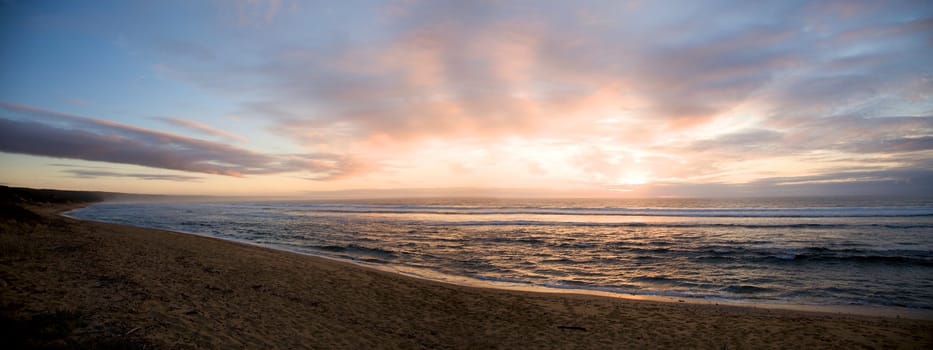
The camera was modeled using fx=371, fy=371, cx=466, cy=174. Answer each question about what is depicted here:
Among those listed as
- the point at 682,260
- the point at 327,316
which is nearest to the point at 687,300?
the point at 682,260

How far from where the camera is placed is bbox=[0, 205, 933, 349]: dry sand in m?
6.40

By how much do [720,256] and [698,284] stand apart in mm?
7097

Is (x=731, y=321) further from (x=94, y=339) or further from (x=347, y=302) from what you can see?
(x=94, y=339)

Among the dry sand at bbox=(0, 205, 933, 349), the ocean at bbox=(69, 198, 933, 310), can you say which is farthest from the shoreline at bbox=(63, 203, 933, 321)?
the dry sand at bbox=(0, 205, 933, 349)

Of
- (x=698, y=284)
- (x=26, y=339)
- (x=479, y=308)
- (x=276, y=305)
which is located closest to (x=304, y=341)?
(x=276, y=305)

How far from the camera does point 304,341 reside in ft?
23.3

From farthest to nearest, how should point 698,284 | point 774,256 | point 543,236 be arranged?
point 543,236
point 774,256
point 698,284

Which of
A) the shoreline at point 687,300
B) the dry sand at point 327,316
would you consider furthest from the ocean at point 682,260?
the dry sand at point 327,316

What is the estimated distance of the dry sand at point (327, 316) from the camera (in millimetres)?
6398

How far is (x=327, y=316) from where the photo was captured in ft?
29.0

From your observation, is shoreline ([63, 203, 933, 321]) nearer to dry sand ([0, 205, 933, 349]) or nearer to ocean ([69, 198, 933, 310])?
ocean ([69, 198, 933, 310])

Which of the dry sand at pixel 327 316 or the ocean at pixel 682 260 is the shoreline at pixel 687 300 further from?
the dry sand at pixel 327 316

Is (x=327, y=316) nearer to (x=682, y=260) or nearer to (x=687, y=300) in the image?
(x=687, y=300)

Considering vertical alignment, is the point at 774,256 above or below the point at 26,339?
below
